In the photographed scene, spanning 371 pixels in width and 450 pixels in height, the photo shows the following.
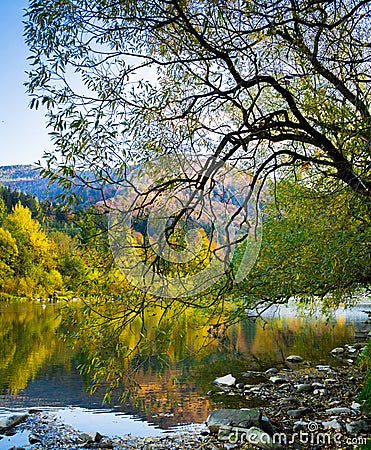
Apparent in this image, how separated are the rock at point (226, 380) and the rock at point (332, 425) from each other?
10.1ft

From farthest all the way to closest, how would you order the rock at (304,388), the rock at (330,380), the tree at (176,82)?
the rock at (330,380)
the rock at (304,388)
the tree at (176,82)

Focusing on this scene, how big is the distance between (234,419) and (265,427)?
0.39 m

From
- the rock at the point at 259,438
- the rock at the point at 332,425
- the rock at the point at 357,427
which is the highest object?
the rock at the point at 357,427

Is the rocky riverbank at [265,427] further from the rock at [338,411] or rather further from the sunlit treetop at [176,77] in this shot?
the sunlit treetop at [176,77]

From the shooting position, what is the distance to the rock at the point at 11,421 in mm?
7328

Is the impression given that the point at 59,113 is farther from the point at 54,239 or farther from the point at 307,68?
the point at 54,239

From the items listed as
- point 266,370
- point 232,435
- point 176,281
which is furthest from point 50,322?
point 176,281

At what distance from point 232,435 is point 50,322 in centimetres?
1352

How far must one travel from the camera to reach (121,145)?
461cm

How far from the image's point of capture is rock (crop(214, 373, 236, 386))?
382 inches

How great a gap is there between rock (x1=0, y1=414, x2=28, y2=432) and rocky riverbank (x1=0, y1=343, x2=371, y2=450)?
0.01 metres

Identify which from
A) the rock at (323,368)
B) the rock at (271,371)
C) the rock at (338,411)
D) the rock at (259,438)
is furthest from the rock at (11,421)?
the rock at (323,368)

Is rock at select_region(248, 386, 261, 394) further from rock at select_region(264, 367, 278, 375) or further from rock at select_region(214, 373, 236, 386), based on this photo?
rock at select_region(264, 367, 278, 375)

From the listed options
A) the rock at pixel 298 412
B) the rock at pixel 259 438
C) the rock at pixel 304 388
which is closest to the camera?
the rock at pixel 259 438
